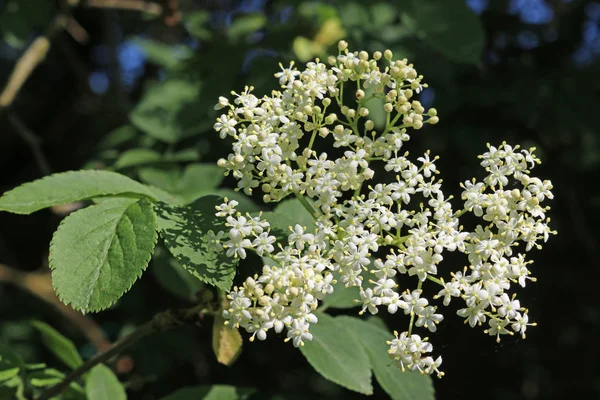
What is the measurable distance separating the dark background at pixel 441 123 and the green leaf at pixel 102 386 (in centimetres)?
54

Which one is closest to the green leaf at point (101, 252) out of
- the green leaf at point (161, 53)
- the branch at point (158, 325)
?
the branch at point (158, 325)

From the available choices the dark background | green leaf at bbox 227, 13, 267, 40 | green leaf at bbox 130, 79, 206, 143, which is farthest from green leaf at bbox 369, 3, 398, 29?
green leaf at bbox 130, 79, 206, 143

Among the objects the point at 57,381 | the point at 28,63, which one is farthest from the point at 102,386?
the point at 28,63

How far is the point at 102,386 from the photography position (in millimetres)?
2240

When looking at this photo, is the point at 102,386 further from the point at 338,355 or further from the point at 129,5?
the point at 129,5

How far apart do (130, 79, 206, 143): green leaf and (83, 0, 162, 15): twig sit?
0.80m

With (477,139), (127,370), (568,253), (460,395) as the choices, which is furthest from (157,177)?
(568,253)

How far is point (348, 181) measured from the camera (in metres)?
1.80

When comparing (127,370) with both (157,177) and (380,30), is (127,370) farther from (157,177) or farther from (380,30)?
(380,30)

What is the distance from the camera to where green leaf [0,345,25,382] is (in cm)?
216

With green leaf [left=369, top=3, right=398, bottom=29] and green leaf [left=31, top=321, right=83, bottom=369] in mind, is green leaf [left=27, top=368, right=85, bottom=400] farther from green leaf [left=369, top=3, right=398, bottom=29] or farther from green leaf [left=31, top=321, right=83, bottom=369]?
green leaf [left=369, top=3, right=398, bottom=29]

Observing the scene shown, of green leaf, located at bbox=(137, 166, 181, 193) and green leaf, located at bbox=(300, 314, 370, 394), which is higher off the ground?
green leaf, located at bbox=(137, 166, 181, 193)

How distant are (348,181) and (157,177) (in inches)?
48.7

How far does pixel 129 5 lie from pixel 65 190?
256 cm
